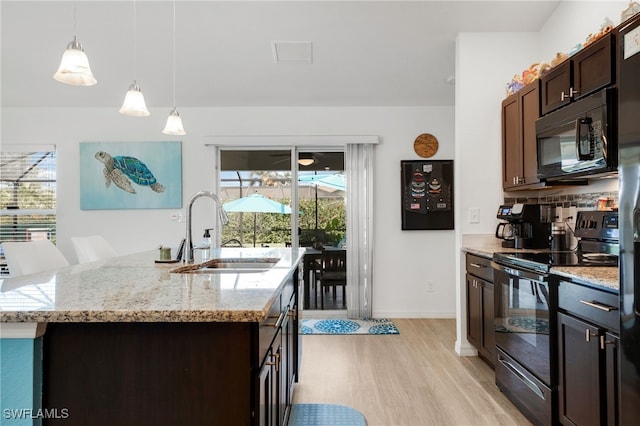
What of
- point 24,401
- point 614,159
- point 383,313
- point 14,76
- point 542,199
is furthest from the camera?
point 383,313

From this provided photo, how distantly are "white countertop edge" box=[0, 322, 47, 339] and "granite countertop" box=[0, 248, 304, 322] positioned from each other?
0.07 ft

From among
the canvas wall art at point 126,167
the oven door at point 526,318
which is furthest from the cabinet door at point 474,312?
the canvas wall art at point 126,167

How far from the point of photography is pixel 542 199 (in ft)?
9.79

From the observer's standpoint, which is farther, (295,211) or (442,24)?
(295,211)

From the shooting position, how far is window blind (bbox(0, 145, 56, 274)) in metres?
4.27

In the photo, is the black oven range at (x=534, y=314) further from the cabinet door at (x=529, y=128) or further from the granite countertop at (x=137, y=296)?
the granite countertop at (x=137, y=296)

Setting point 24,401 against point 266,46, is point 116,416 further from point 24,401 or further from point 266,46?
point 266,46

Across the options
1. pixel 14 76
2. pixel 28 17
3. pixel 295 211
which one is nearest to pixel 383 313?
pixel 295 211

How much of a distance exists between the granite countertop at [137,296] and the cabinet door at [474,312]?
1.69m

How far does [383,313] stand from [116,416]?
3.53 metres

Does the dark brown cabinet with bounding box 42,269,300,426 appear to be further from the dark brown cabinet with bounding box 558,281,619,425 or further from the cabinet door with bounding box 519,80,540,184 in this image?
the cabinet door with bounding box 519,80,540,184

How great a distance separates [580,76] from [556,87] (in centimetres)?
20

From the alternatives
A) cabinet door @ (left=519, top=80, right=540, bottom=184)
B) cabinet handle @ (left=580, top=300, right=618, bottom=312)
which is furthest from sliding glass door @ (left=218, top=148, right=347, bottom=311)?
cabinet handle @ (left=580, top=300, right=618, bottom=312)

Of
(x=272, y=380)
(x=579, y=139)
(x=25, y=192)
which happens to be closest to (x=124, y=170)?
(x=25, y=192)
